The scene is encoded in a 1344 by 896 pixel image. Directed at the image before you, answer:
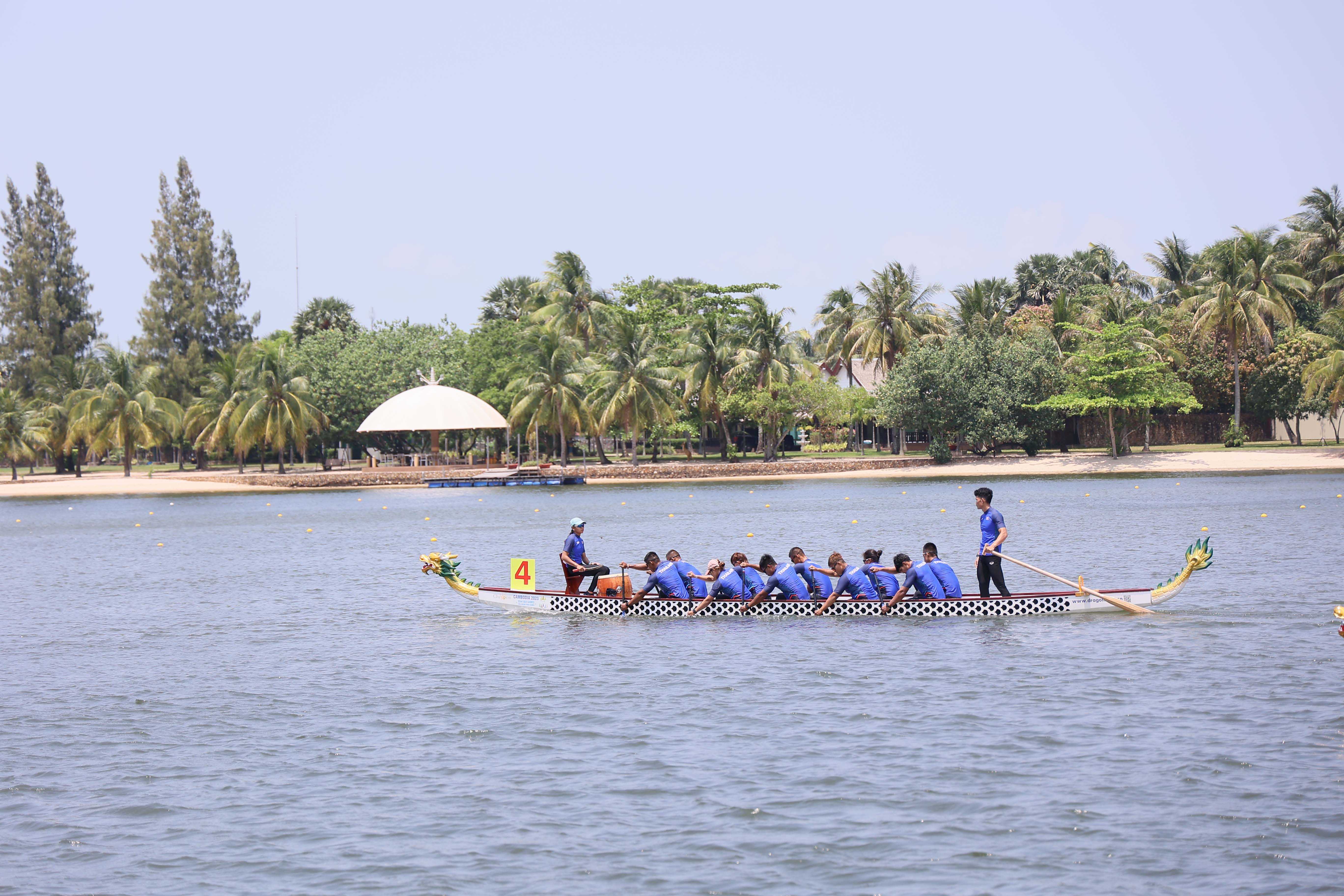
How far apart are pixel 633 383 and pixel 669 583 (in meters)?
50.3

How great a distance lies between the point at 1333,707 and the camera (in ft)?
46.4

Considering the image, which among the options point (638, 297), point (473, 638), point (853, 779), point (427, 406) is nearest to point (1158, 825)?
point (853, 779)

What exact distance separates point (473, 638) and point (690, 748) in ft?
29.7

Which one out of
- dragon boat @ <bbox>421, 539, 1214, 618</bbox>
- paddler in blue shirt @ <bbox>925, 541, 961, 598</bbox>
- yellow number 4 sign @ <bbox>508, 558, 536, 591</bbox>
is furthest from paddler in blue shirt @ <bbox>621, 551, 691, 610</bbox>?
paddler in blue shirt @ <bbox>925, 541, 961, 598</bbox>

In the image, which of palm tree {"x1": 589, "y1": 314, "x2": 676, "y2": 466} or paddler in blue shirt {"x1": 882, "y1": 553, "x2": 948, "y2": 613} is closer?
paddler in blue shirt {"x1": 882, "y1": 553, "x2": 948, "y2": 613}

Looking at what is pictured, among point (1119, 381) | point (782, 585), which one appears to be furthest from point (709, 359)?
point (782, 585)

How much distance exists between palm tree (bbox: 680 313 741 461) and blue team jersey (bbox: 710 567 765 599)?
53950 millimetres

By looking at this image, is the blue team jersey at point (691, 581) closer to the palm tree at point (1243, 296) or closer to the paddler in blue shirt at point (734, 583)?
the paddler in blue shirt at point (734, 583)

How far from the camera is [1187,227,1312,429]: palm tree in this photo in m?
67.4

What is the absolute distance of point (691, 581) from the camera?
2208 cm

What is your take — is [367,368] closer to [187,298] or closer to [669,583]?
[187,298]

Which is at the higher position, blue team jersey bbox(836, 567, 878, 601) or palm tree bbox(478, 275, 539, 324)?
palm tree bbox(478, 275, 539, 324)

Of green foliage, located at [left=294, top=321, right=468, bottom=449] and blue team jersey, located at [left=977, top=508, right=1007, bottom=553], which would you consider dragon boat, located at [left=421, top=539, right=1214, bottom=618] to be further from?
green foliage, located at [left=294, top=321, right=468, bottom=449]

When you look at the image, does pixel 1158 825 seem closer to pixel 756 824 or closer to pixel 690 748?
pixel 756 824
